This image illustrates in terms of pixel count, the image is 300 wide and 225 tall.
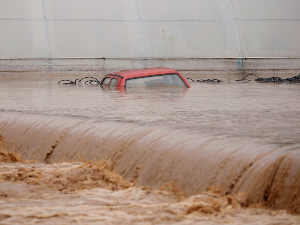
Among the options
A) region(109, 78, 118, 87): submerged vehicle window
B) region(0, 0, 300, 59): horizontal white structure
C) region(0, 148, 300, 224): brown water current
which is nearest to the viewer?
region(0, 148, 300, 224): brown water current

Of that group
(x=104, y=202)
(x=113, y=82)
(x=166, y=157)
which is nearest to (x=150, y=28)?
(x=113, y=82)

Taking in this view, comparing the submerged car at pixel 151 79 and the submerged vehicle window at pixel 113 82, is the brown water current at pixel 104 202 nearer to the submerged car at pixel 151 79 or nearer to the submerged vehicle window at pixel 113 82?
the submerged car at pixel 151 79

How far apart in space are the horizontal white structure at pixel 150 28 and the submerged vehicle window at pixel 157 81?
4.56m

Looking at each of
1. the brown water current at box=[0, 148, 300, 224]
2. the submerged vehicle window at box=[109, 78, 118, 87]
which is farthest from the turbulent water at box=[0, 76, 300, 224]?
the submerged vehicle window at box=[109, 78, 118, 87]

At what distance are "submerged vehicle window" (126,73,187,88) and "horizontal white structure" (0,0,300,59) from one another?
4.56m

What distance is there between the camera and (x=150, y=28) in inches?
454

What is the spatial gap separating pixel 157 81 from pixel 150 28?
4.91 meters

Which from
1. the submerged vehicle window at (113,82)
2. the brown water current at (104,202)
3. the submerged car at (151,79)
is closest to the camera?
the brown water current at (104,202)

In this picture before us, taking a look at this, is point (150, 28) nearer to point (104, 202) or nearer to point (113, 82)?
point (113, 82)

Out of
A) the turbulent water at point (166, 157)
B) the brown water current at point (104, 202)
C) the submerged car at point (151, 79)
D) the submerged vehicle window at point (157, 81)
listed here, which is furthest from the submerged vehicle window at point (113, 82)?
the brown water current at point (104, 202)

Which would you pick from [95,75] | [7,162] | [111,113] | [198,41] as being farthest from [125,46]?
[7,162]

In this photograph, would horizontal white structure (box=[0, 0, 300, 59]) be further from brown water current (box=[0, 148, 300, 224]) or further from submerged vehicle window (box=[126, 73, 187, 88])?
brown water current (box=[0, 148, 300, 224])

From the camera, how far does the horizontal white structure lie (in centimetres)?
1105

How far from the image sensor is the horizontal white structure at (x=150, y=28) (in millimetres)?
11047
